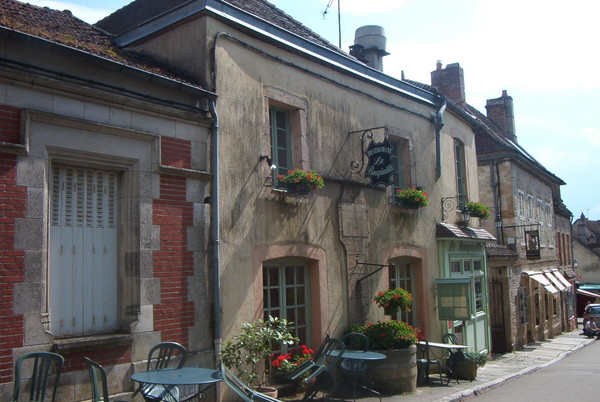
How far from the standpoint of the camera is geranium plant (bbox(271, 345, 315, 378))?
27.0ft

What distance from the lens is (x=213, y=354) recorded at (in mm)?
7582

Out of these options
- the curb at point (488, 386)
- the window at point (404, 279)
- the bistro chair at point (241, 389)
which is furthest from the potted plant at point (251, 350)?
the window at point (404, 279)

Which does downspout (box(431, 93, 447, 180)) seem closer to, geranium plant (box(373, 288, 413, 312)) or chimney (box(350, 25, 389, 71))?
chimney (box(350, 25, 389, 71))

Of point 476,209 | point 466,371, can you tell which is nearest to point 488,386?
point 466,371

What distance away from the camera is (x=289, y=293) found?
925cm

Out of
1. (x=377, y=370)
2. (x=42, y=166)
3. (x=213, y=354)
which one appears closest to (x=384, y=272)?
(x=377, y=370)

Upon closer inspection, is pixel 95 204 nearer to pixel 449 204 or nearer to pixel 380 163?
pixel 380 163

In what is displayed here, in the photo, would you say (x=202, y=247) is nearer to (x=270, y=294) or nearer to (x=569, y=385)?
(x=270, y=294)

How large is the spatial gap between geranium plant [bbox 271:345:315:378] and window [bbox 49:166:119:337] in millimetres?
2470

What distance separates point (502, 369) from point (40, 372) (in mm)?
11021

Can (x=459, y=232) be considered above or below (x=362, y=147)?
below

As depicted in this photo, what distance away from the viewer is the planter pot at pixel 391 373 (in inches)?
371

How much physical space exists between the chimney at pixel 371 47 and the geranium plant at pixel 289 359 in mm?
7838

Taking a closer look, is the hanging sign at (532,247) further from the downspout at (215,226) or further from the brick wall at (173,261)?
the brick wall at (173,261)
